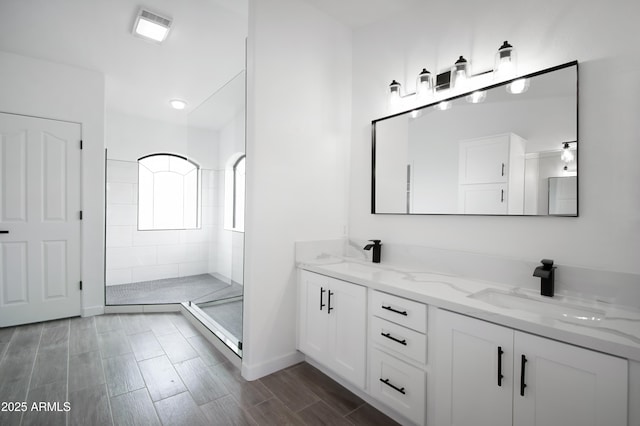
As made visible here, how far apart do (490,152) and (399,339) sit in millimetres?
1213

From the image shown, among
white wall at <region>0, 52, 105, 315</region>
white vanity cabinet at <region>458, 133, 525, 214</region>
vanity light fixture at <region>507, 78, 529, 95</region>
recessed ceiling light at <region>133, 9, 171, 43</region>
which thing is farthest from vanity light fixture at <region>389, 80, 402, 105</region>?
white wall at <region>0, 52, 105, 315</region>

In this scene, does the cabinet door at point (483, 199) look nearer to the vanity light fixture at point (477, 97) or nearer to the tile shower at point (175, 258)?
the vanity light fixture at point (477, 97)

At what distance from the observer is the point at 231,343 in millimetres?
2416

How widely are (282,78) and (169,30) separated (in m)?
1.20

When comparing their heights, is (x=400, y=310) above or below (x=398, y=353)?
above

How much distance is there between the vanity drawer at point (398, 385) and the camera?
1.48 metres

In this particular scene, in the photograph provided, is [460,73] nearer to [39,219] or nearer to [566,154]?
[566,154]

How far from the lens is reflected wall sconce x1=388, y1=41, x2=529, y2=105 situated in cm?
165

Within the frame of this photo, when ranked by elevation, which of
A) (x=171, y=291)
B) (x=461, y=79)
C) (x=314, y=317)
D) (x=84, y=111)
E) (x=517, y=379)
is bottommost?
(x=171, y=291)

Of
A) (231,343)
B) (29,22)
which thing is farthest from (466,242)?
(29,22)

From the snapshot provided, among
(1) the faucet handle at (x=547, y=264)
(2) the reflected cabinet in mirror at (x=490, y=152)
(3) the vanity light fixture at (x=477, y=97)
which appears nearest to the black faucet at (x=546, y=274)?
(1) the faucet handle at (x=547, y=264)

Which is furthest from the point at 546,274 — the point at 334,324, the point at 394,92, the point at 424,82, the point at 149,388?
the point at 149,388

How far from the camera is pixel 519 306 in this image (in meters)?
1.46

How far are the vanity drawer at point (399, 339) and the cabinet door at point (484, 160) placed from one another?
3.30 feet
